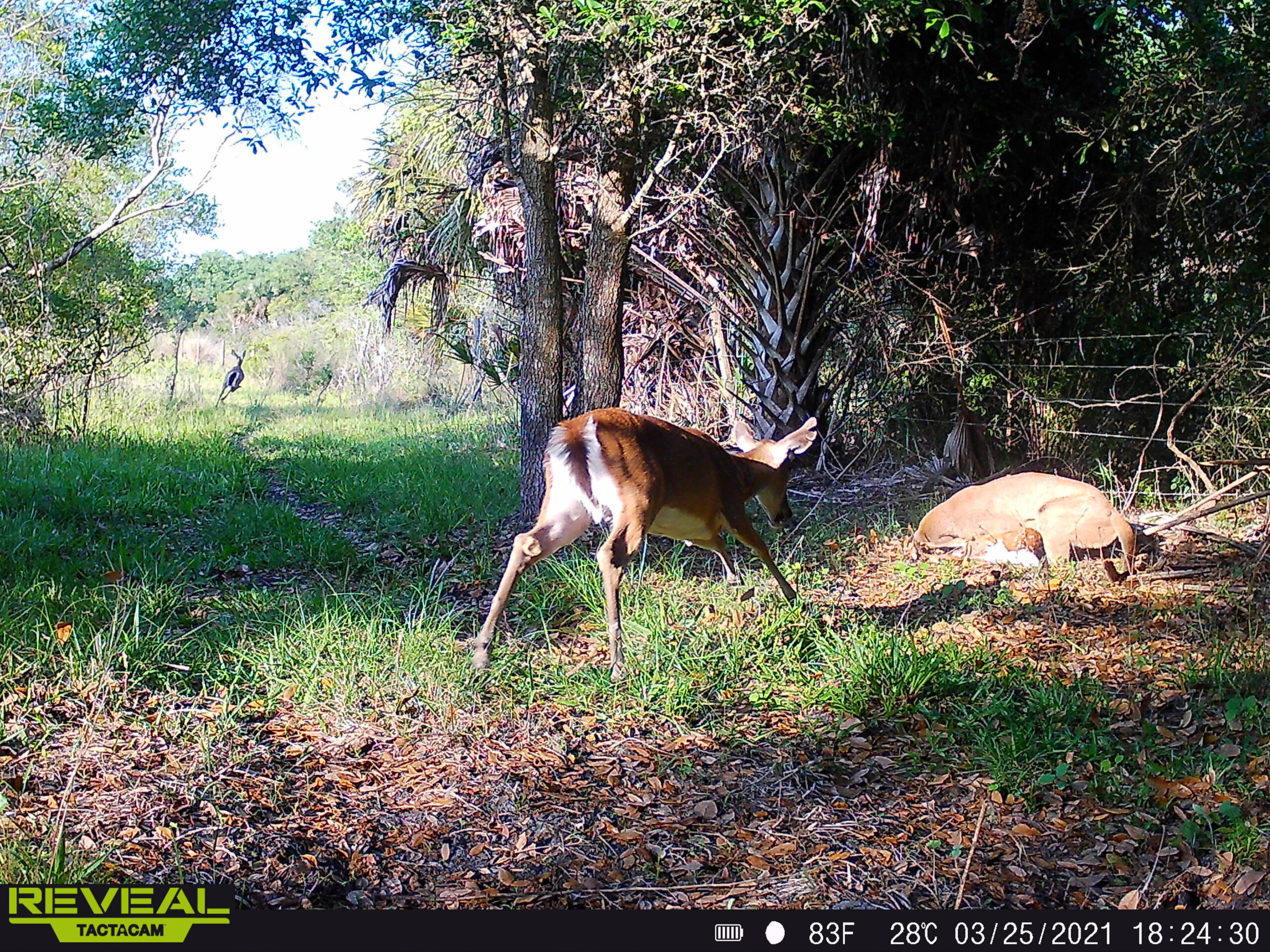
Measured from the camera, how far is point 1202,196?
714 centimetres

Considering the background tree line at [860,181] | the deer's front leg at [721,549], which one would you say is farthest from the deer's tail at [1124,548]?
the deer's front leg at [721,549]

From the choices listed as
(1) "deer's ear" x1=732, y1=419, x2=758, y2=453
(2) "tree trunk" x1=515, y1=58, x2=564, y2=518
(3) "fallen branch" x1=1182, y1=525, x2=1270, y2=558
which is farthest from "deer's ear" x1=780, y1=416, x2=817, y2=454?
(3) "fallen branch" x1=1182, y1=525, x2=1270, y2=558

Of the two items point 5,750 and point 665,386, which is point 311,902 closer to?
point 5,750

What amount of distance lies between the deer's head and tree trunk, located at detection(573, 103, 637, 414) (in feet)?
3.70

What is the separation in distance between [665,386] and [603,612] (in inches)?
226

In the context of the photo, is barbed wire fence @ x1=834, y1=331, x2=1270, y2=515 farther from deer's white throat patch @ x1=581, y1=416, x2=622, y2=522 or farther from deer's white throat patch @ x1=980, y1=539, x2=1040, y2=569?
deer's white throat patch @ x1=581, y1=416, x2=622, y2=522

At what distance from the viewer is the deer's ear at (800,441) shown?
659 centimetres

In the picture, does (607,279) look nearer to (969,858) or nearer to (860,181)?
(860,181)

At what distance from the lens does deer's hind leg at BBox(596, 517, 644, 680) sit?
16.4 feet

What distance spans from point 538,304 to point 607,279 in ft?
1.62

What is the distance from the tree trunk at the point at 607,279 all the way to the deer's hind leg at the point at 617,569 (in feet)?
7.16

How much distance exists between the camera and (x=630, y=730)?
4.55 meters

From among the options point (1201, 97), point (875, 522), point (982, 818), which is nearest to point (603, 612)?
point (982, 818)
